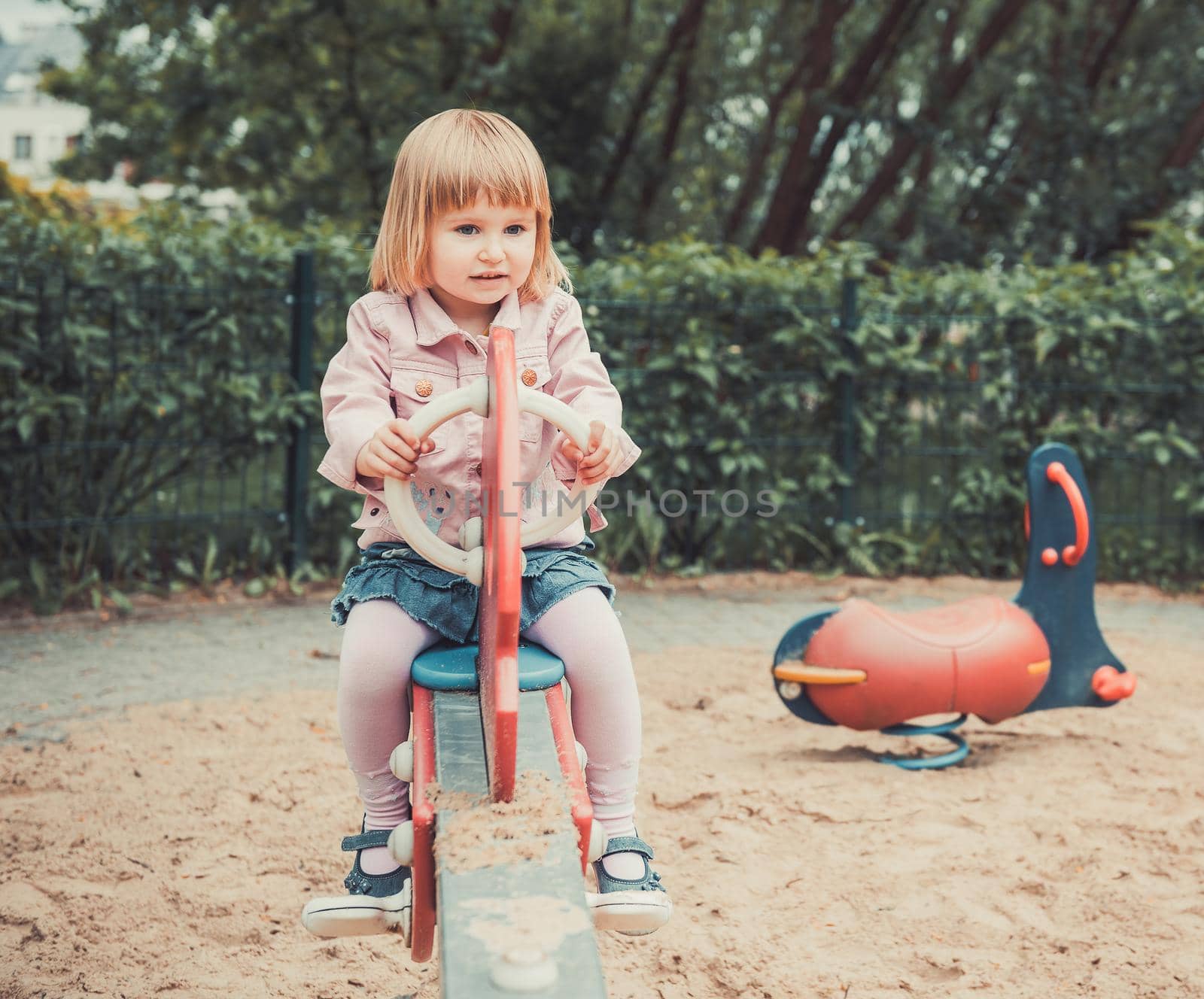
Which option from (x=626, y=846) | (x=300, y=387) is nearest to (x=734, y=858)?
(x=626, y=846)

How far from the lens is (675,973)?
2.41 meters

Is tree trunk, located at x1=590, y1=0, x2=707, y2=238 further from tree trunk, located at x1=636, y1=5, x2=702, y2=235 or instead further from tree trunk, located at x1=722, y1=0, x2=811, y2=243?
tree trunk, located at x1=722, y1=0, x2=811, y2=243

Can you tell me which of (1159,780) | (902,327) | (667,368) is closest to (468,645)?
(1159,780)

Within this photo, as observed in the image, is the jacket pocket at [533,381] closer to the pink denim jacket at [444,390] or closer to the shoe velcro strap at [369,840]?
the pink denim jacket at [444,390]

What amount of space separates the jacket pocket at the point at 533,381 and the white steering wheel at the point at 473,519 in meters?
0.26

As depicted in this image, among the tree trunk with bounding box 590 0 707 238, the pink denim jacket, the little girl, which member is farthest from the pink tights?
the tree trunk with bounding box 590 0 707 238

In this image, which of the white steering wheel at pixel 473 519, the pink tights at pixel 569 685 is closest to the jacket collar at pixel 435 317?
the white steering wheel at pixel 473 519

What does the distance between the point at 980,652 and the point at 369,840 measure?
2.16 metres

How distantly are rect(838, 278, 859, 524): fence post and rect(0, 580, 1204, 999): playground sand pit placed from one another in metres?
2.61

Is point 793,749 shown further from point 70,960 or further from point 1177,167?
point 1177,167

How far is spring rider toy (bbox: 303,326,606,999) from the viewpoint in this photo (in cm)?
145

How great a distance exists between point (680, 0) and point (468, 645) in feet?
38.4

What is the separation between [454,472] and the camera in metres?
2.12

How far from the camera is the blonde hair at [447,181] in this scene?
2006 millimetres
